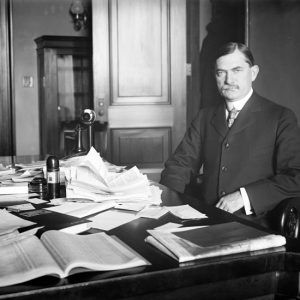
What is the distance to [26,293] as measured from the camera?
805 millimetres

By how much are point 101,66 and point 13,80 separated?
7.14 feet

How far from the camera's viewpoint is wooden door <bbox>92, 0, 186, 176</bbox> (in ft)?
14.3

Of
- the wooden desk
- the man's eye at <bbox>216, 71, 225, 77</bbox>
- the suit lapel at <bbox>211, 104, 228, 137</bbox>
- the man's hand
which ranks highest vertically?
the man's eye at <bbox>216, 71, 225, 77</bbox>

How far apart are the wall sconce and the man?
4.36 m

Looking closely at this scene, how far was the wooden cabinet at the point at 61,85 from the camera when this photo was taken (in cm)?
622

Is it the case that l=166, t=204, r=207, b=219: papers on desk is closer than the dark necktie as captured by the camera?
Yes

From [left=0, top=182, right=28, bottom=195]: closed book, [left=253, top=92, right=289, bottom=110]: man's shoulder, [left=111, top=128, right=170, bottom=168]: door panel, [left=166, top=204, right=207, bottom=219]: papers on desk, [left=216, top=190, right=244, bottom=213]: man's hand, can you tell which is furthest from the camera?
[left=111, top=128, right=170, bottom=168]: door panel

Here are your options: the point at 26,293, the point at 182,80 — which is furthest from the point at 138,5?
the point at 26,293

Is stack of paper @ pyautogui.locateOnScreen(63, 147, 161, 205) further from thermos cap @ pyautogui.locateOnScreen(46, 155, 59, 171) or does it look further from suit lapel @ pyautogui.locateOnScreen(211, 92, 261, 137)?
suit lapel @ pyautogui.locateOnScreen(211, 92, 261, 137)

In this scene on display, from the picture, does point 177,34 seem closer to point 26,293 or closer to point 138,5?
point 138,5

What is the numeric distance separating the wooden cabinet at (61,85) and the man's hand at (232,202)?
4.37 m

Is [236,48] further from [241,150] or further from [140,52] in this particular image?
[140,52]

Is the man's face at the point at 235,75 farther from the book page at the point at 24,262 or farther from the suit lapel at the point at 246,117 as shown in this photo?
the book page at the point at 24,262

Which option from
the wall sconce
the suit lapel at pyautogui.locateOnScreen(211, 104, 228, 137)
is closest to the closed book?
the suit lapel at pyautogui.locateOnScreen(211, 104, 228, 137)
